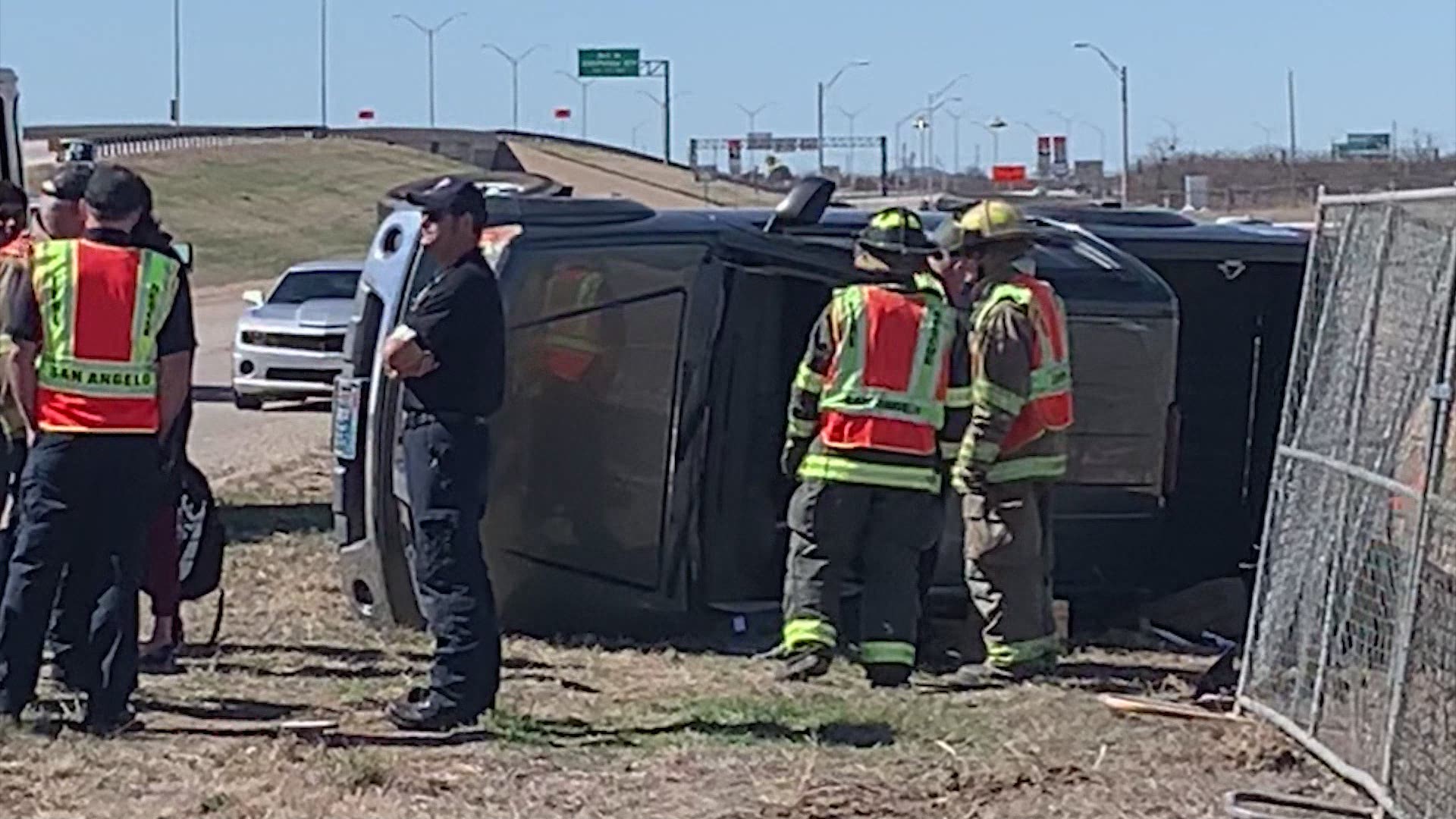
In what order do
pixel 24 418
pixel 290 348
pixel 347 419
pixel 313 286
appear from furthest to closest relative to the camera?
pixel 313 286
pixel 290 348
pixel 347 419
pixel 24 418

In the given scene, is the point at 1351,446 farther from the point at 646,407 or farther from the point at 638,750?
the point at 646,407

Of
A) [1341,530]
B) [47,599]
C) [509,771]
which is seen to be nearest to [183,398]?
[47,599]

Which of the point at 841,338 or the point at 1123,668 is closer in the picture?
the point at 841,338

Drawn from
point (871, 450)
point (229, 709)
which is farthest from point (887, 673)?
point (229, 709)

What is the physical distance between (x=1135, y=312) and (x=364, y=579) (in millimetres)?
3120

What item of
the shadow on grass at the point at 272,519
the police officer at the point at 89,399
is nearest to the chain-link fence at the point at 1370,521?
the police officer at the point at 89,399

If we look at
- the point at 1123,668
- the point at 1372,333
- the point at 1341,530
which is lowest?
the point at 1123,668

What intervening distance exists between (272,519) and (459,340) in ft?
21.6

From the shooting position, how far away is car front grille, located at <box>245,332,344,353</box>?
2402cm

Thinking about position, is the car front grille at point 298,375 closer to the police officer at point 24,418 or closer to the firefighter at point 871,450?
the police officer at point 24,418

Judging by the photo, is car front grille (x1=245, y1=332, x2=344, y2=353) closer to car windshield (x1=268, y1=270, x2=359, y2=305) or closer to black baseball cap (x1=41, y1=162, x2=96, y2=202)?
car windshield (x1=268, y1=270, x2=359, y2=305)

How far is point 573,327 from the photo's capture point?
32.3 feet

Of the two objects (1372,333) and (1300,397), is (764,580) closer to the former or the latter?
(1300,397)

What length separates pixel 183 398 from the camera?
8.19 m
